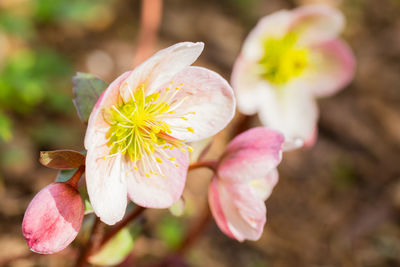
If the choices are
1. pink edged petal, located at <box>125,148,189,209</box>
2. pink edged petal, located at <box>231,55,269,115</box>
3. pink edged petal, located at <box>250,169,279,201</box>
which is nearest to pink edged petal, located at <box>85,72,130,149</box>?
pink edged petal, located at <box>125,148,189,209</box>

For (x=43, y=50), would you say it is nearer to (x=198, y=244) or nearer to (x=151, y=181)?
(x=198, y=244)

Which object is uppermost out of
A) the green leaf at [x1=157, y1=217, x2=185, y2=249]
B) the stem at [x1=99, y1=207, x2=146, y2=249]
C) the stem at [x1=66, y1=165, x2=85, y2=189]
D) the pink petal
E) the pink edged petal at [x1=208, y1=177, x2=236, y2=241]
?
the stem at [x1=66, y1=165, x2=85, y2=189]

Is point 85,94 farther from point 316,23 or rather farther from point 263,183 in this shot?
point 316,23

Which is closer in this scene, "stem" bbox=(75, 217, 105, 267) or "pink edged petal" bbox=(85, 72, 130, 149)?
"pink edged petal" bbox=(85, 72, 130, 149)

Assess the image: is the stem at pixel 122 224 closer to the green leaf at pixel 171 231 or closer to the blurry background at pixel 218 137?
the blurry background at pixel 218 137

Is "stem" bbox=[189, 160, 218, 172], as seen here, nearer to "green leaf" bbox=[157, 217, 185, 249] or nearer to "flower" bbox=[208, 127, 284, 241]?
"flower" bbox=[208, 127, 284, 241]

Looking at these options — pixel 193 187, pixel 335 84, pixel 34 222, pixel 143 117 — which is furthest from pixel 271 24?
pixel 34 222
